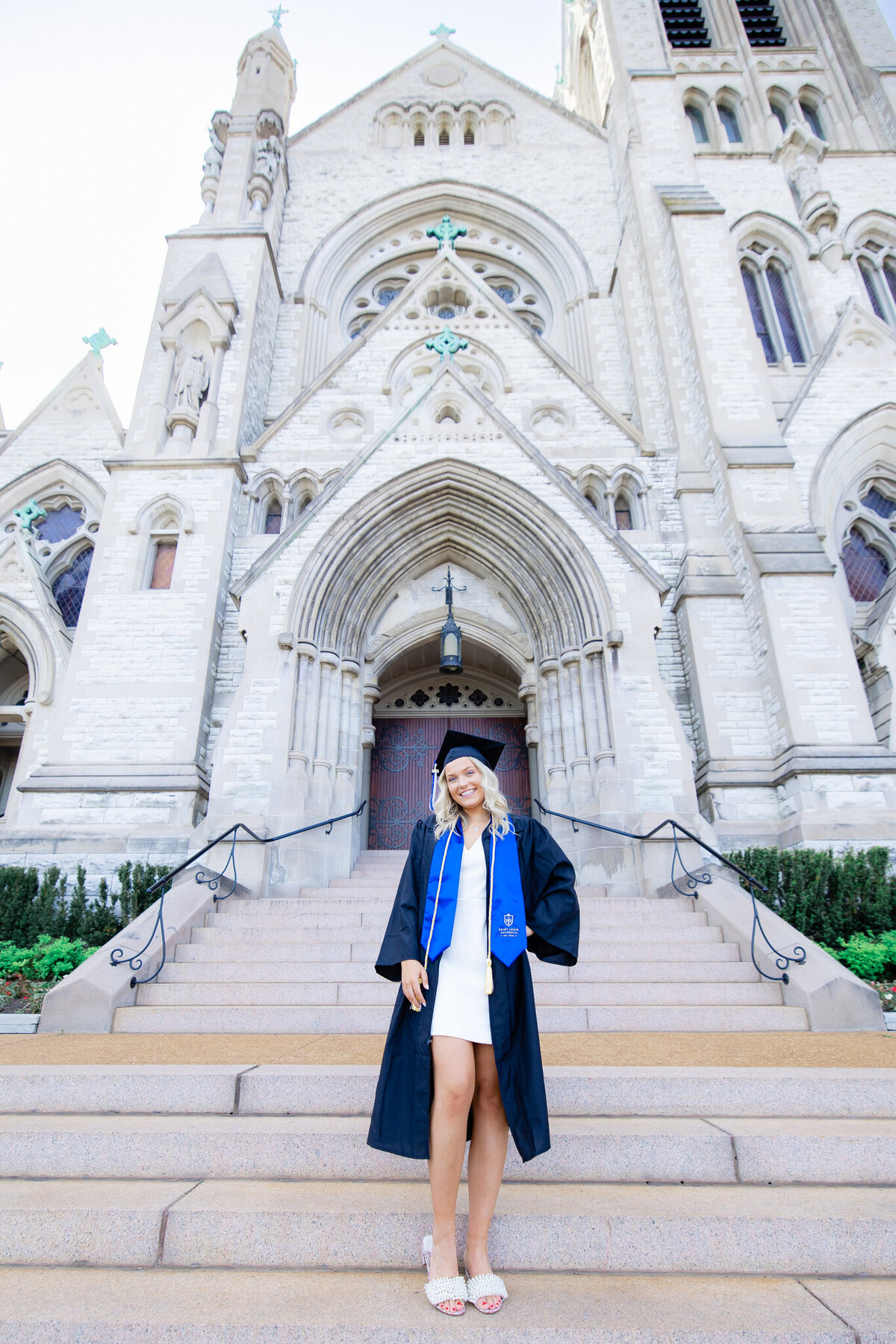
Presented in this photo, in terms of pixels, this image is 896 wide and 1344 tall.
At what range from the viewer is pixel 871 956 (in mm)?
6609

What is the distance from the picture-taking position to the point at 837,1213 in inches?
101

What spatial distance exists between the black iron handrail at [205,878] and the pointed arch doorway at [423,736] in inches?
71.6

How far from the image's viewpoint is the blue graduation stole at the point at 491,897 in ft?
7.97

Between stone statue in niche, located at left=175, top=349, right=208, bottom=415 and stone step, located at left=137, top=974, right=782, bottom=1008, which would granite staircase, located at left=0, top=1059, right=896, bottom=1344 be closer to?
stone step, located at left=137, top=974, right=782, bottom=1008

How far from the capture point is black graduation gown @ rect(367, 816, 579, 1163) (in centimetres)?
231

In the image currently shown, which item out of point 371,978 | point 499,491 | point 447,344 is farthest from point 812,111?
point 371,978

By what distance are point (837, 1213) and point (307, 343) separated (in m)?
16.2

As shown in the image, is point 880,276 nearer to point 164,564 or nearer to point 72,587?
point 164,564

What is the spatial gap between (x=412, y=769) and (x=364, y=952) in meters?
5.94

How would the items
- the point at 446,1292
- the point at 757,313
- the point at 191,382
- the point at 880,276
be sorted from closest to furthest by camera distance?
1. the point at 446,1292
2. the point at 191,382
3. the point at 757,313
4. the point at 880,276

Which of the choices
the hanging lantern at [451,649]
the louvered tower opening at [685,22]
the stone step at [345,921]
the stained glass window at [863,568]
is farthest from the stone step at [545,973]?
the louvered tower opening at [685,22]

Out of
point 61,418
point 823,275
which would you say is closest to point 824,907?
point 823,275

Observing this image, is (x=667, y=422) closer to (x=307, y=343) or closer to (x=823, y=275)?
(x=823, y=275)

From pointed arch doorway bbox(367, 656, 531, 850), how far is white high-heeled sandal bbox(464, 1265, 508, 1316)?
9166 mm
